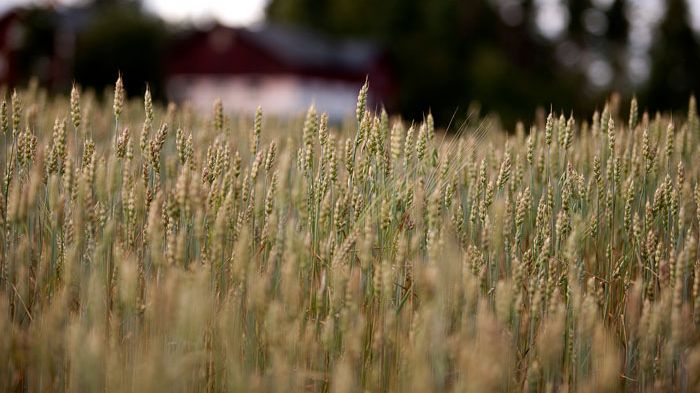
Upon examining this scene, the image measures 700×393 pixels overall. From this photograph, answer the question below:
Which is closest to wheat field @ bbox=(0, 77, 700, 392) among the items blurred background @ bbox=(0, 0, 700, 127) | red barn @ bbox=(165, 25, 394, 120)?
blurred background @ bbox=(0, 0, 700, 127)

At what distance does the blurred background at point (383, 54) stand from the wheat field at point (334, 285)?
20.5 meters

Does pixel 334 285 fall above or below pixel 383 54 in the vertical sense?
below

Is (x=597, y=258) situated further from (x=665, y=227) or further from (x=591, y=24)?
(x=591, y=24)

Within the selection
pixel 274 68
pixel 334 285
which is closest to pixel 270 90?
pixel 274 68

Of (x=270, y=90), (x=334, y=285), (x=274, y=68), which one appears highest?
(x=274, y=68)

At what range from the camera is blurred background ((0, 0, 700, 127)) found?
24891mm

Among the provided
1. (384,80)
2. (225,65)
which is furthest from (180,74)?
(384,80)

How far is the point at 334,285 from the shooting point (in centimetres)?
185

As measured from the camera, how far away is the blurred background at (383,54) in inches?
980

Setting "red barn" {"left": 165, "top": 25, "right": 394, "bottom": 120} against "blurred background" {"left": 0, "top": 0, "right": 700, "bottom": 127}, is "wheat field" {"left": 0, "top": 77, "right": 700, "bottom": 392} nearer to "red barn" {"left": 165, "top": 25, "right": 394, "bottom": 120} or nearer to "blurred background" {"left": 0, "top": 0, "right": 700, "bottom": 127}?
"blurred background" {"left": 0, "top": 0, "right": 700, "bottom": 127}

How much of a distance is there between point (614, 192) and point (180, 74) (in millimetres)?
34487

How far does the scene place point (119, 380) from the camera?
1535mm

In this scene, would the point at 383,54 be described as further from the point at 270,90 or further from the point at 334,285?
the point at 334,285

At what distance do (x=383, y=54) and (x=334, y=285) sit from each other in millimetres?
31651
